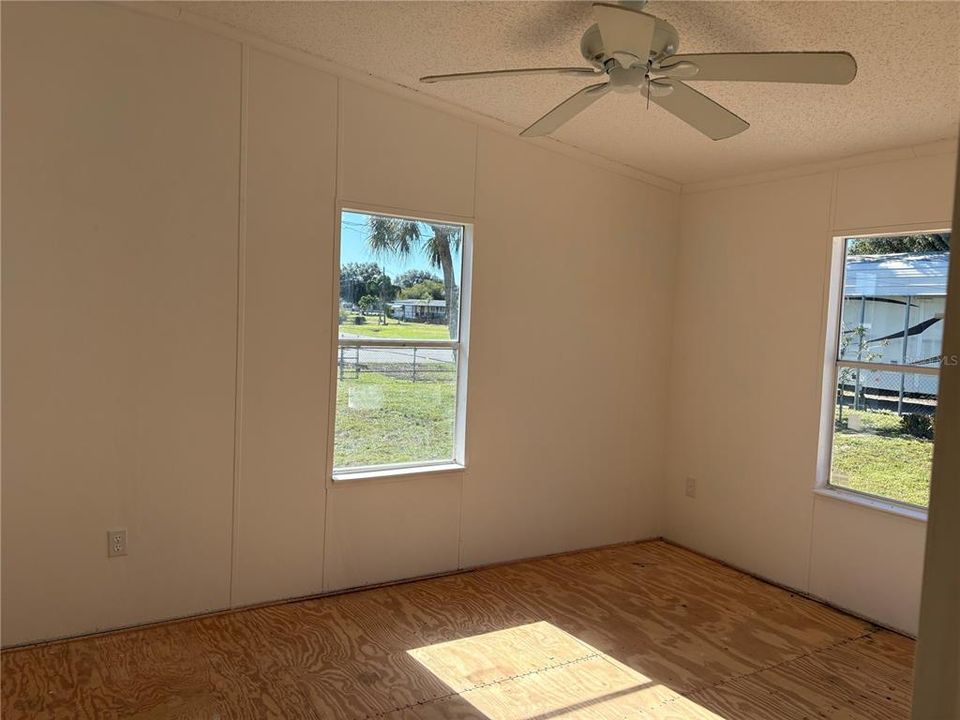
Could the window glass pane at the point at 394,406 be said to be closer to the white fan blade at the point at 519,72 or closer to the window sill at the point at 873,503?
the white fan blade at the point at 519,72

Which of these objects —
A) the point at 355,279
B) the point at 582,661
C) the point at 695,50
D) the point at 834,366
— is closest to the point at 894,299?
the point at 834,366

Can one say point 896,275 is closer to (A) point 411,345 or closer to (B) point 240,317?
(A) point 411,345

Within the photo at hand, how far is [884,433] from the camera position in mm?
3771

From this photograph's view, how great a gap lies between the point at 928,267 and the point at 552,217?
204cm

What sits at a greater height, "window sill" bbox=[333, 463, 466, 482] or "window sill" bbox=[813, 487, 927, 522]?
"window sill" bbox=[333, 463, 466, 482]

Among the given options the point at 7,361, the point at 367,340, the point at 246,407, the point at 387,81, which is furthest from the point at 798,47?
the point at 7,361

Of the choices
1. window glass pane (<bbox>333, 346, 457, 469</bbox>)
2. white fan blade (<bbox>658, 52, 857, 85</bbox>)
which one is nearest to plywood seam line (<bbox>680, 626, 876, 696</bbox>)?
window glass pane (<bbox>333, 346, 457, 469</bbox>)

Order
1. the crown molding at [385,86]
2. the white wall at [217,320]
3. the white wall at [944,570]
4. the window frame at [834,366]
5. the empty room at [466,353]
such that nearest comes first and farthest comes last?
the white wall at [944,570]
the empty room at [466,353]
the white wall at [217,320]
the crown molding at [385,86]
the window frame at [834,366]

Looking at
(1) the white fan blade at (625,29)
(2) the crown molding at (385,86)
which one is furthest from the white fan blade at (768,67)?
(2) the crown molding at (385,86)

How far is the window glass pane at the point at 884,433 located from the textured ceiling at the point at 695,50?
4.15 feet

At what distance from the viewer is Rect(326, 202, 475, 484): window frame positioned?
3.58m

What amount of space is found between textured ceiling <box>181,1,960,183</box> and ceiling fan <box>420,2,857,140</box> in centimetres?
32

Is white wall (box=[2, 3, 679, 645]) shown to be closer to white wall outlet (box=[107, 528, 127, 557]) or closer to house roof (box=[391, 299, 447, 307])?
white wall outlet (box=[107, 528, 127, 557])

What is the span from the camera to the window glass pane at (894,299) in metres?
3.58
